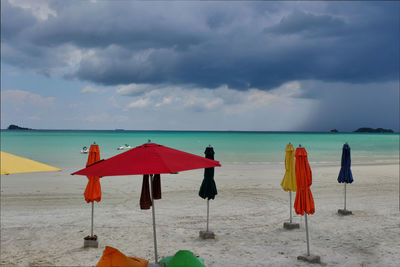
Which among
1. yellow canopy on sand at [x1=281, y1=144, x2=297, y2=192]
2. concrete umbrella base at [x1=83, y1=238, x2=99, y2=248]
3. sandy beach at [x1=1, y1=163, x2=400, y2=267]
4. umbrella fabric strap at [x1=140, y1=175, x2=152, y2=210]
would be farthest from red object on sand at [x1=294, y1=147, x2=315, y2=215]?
concrete umbrella base at [x1=83, y1=238, x2=99, y2=248]

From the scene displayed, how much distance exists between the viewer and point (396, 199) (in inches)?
524

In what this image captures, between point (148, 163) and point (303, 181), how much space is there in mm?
3514

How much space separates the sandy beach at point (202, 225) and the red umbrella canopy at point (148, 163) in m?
3.04

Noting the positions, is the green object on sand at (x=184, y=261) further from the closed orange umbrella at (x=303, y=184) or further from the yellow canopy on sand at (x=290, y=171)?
the yellow canopy on sand at (x=290, y=171)

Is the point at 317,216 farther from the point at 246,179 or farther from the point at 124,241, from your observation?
the point at 246,179

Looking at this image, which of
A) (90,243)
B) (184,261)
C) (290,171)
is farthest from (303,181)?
(90,243)

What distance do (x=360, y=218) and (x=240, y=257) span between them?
506 cm

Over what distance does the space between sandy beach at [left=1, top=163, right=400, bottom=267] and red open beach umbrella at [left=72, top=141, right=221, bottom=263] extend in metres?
3.04

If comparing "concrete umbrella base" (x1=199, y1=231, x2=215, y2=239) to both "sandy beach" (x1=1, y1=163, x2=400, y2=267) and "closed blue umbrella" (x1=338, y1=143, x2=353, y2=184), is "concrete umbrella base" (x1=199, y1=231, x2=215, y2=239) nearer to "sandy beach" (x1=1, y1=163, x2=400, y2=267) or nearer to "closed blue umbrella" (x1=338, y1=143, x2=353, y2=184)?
"sandy beach" (x1=1, y1=163, x2=400, y2=267)

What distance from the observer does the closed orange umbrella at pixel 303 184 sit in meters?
6.59

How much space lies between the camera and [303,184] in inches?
263

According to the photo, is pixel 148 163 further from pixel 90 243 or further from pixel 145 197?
pixel 90 243

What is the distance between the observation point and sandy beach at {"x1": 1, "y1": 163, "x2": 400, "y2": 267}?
24.1 ft

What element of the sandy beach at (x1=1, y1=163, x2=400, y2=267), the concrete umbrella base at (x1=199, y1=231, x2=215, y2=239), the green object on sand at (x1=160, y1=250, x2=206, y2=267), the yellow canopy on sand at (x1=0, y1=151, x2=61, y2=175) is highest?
the yellow canopy on sand at (x1=0, y1=151, x2=61, y2=175)
